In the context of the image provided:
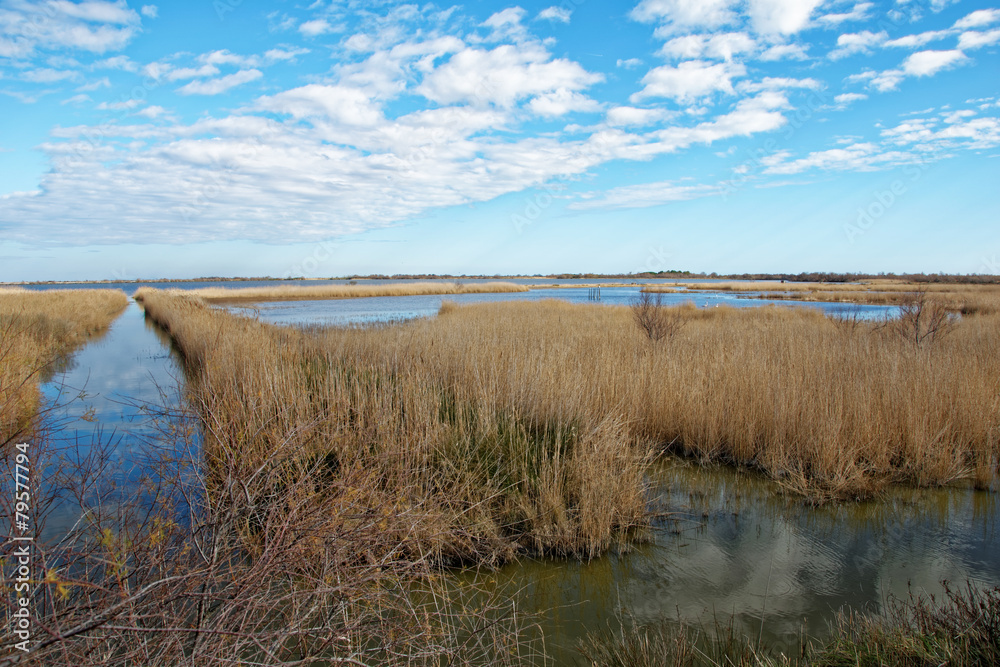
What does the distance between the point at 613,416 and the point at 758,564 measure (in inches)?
85.0

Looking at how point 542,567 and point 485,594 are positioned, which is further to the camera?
point 542,567

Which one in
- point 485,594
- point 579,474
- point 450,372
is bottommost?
point 485,594

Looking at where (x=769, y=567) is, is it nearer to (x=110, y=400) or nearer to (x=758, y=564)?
(x=758, y=564)

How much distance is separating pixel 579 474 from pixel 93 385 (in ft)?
37.9

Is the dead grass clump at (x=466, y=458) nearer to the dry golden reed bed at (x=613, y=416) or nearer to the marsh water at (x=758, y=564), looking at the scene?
the dry golden reed bed at (x=613, y=416)

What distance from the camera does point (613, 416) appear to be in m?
5.98

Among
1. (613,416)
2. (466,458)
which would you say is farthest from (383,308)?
(466,458)

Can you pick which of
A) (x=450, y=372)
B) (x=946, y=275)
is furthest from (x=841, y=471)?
(x=946, y=275)

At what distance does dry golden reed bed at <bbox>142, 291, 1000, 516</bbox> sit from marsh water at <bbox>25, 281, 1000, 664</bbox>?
0.32 meters

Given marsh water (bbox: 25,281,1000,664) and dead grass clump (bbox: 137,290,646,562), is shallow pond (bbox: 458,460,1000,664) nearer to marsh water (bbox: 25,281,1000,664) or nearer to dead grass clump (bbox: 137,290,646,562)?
marsh water (bbox: 25,281,1000,664)

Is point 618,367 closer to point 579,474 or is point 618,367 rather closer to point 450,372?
point 450,372

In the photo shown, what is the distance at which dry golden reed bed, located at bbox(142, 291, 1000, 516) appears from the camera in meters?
4.63

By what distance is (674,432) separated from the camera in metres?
6.99

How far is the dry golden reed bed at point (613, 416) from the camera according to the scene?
4633mm
